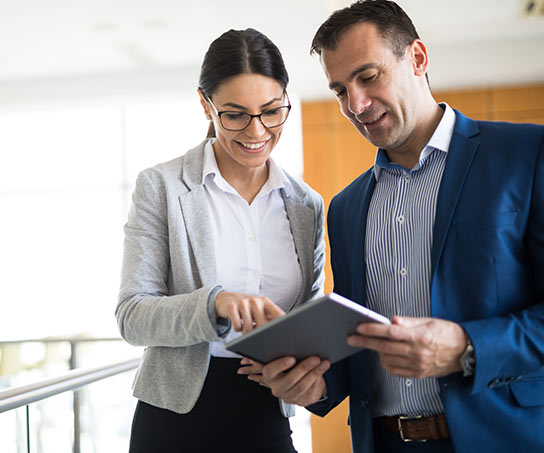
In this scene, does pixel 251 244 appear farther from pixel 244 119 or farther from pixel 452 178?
pixel 452 178

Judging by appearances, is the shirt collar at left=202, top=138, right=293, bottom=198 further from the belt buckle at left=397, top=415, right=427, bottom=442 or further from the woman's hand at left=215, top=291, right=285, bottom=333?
the belt buckle at left=397, top=415, right=427, bottom=442

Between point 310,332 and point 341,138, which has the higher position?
point 341,138

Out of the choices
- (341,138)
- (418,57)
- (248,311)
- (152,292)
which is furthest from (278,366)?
(341,138)

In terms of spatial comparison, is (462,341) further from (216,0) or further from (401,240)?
(216,0)

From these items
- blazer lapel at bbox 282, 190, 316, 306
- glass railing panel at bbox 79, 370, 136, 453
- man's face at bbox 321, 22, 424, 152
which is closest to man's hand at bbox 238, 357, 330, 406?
blazer lapel at bbox 282, 190, 316, 306

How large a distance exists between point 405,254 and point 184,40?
4.89 meters

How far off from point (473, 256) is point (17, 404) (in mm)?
1412

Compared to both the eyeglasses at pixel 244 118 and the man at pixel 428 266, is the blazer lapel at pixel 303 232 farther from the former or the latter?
the eyeglasses at pixel 244 118

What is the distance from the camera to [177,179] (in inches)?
74.7

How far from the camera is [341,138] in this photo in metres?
6.89

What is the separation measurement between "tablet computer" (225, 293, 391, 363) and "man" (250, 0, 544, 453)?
0.03 m

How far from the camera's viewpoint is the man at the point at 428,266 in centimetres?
144

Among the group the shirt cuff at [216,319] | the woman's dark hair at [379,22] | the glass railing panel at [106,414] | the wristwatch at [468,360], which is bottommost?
the glass railing panel at [106,414]

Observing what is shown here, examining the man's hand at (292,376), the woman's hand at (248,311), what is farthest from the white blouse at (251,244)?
the woman's hand at (248,311)
